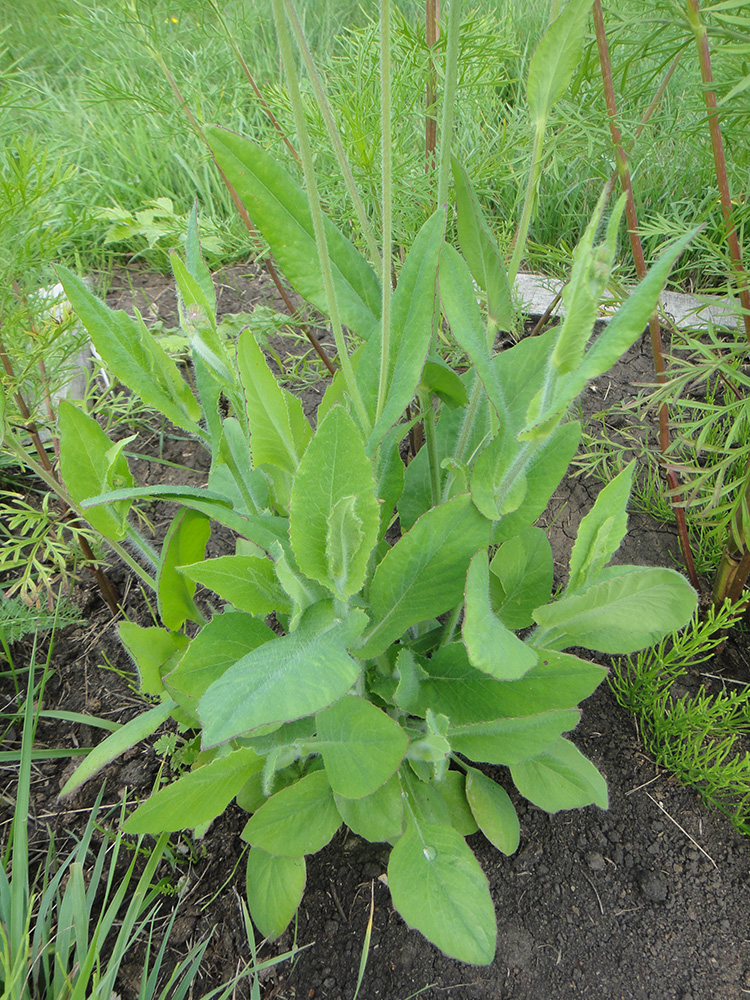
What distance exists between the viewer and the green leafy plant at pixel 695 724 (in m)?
1.10

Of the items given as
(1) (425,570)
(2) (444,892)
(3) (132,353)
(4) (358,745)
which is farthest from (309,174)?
(2) (444,892)

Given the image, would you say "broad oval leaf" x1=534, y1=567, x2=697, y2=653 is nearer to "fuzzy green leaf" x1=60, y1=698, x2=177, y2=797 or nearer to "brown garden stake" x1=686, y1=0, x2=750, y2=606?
"brown garden stake" x1=686, y1=0, x2=750, y2=606

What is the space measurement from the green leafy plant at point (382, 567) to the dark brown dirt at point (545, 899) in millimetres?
148

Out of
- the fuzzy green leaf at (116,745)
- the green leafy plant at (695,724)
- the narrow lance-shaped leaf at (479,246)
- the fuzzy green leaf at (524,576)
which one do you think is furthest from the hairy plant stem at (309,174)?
the green leafy plant at (695,724)

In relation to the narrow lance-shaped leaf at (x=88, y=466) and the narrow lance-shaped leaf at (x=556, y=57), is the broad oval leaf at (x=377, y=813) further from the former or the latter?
the narrow lance-shaped leaf at (x=556, y=57)

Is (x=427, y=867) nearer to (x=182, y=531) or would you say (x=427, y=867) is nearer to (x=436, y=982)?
(x=436, y=982)

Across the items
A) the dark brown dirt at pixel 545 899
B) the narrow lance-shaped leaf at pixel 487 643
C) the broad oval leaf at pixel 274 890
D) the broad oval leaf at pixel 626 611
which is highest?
the narrow lance-shaped leaf at pixel 487 643

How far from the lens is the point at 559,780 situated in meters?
0.99

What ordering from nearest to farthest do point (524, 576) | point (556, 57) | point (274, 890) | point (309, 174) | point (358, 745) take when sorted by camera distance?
point (309, 174) < point (556, 57) < point (358, 745) < point (274, 890) < point (524, 576)

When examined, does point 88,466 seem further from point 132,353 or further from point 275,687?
point 275,687

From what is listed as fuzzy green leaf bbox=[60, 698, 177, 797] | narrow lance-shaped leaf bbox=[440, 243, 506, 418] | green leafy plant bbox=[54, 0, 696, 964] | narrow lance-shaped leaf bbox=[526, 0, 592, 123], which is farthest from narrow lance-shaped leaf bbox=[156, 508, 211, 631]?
narrow lance-shaped leaf bbox=[526, 0, 592, 123]

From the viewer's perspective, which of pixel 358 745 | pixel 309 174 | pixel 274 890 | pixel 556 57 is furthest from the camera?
pixel 274 890

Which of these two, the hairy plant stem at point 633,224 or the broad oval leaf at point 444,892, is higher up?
the hairy plant stem at point 633,224

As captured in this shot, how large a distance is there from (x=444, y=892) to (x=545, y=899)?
0.29 metres
